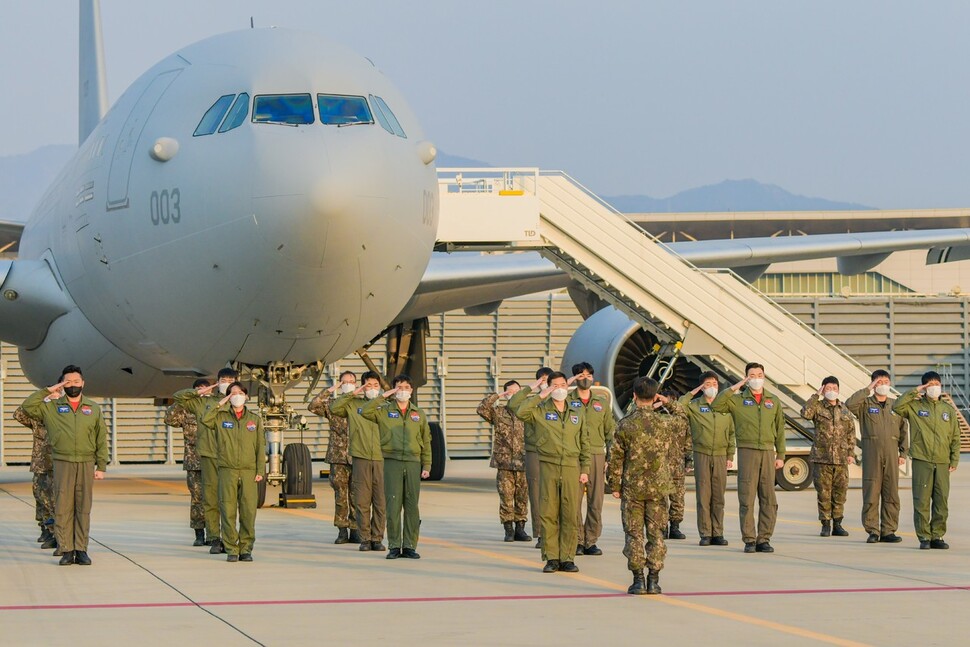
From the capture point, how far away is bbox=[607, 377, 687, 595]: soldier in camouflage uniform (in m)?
9.28

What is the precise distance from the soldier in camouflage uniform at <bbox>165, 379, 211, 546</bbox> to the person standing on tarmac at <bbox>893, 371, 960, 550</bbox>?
6.23 meters

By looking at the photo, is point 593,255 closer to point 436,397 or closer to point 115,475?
point 115,475

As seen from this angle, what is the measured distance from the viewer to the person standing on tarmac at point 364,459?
1252 cm

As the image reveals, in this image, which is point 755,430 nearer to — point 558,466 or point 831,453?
point 831,453

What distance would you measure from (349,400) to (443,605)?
4210mm

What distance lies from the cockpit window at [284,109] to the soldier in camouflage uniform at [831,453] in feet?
18.4

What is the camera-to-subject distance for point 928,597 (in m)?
8.98

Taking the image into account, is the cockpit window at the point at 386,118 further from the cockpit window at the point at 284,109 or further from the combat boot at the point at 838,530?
the combat boot at the point at 838,530


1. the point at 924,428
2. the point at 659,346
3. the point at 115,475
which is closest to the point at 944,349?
the point at 659,346

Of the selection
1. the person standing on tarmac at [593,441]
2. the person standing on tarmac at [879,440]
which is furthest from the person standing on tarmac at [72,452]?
the person standing on tarmac at [879,440]

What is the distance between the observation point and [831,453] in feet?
46.3

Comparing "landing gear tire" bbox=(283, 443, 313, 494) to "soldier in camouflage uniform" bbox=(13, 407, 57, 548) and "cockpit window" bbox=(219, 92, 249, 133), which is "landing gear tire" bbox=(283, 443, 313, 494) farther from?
"cockpit window" bbox=(219, 92, 249, 133)

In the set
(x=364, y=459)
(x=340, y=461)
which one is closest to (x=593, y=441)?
(x=364, y=459)

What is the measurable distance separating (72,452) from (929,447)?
24.1ft
